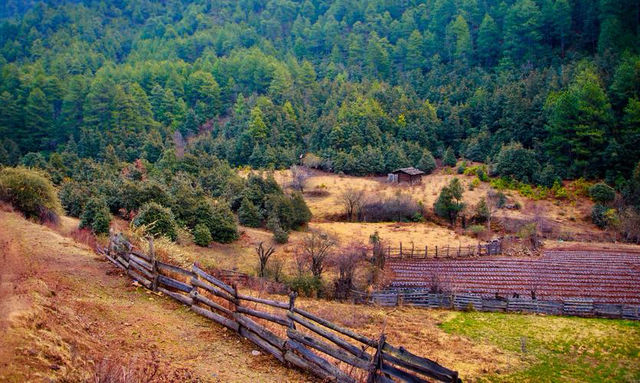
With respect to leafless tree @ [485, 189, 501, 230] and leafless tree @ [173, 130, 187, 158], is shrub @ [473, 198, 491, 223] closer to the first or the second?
leafless tree @ [485, 189, 501, 230]

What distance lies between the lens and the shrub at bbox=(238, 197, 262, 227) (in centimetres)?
3662

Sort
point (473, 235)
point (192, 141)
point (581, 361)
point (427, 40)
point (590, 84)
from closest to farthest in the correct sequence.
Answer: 1. point (581, 361)
2. point (473, 235)
3. point (590, 84)
4. point (192, 141)
5. point (427, 40)

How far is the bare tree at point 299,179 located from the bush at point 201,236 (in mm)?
22184

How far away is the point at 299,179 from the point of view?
53.1 meters

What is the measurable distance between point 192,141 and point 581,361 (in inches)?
2638

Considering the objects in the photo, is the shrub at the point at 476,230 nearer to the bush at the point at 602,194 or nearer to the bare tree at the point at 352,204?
the bare tree at the point at 352,204

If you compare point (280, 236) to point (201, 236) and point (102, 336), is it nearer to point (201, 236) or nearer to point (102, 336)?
point (201, 236)

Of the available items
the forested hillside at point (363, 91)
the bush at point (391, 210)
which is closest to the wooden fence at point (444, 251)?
the bush at point (391, 210)

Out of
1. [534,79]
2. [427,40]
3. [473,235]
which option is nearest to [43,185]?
[473,235]

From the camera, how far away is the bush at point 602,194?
43.1m

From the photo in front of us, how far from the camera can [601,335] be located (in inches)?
671

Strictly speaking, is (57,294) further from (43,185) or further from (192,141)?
(192,141)

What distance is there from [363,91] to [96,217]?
57.9 metres

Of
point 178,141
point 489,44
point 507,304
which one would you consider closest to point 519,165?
point 507,304
